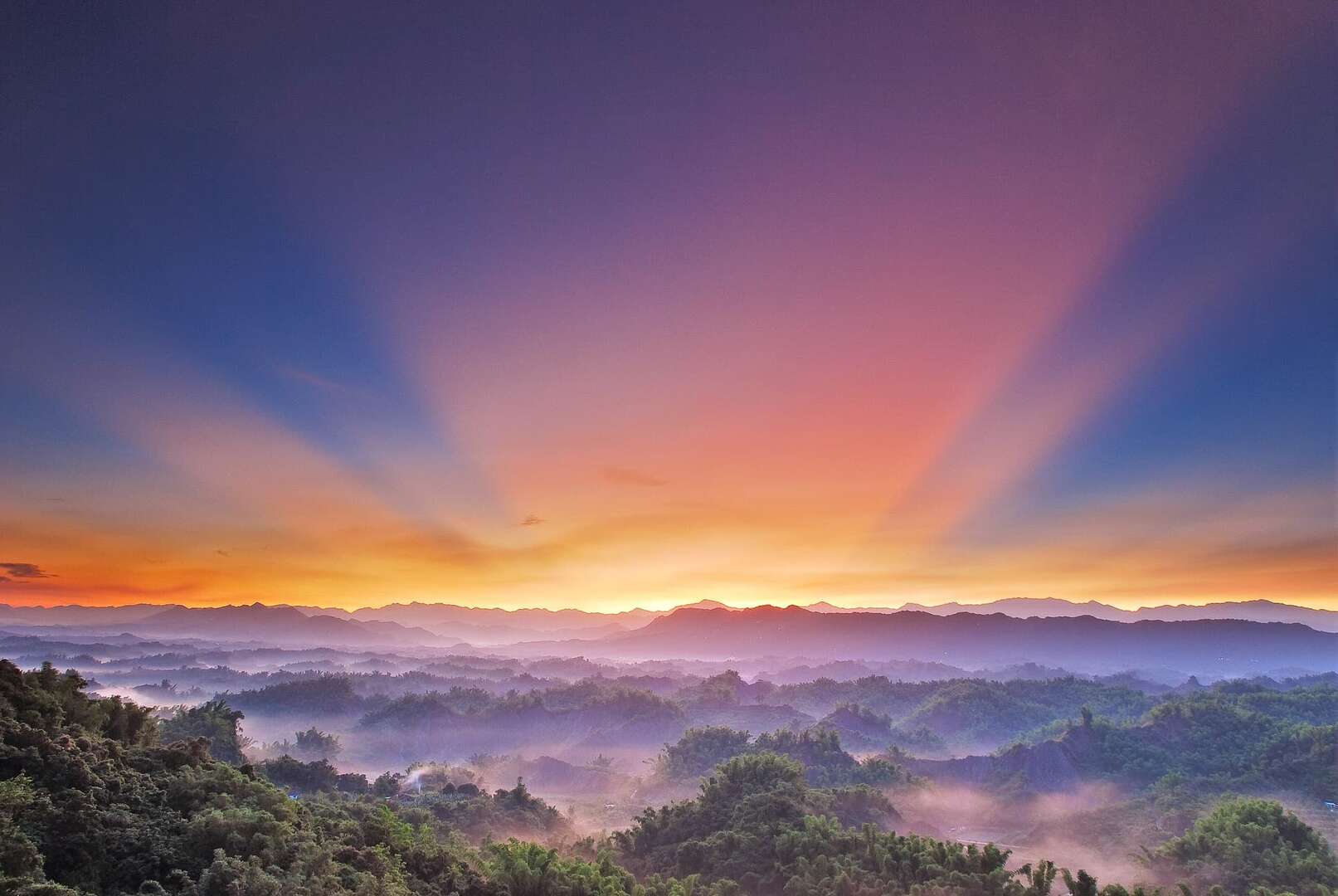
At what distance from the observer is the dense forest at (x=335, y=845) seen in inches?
370

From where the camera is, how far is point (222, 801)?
11.6m

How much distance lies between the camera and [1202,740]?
6450 centimetres

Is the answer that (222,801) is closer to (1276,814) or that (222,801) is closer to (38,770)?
(38,770)

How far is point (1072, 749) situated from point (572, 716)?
71236 mm

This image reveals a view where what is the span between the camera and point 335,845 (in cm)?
1177

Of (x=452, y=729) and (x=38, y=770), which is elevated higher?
(x=38, y=770)

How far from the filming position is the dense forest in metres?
9.39

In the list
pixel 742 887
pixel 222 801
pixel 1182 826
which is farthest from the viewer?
pixel 1182 826

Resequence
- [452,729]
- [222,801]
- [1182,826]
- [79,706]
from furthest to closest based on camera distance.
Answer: [452,729] → [1182,826] → [79,706] → [222,801]

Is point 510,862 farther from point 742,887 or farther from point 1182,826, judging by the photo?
point 1182,826

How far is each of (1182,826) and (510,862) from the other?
54.1 metres

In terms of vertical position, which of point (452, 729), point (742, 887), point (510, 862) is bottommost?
point (452, 729)

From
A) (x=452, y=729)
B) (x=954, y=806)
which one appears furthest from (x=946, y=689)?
(x=452, y=729)

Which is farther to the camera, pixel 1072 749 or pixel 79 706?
pixel 1072 749
